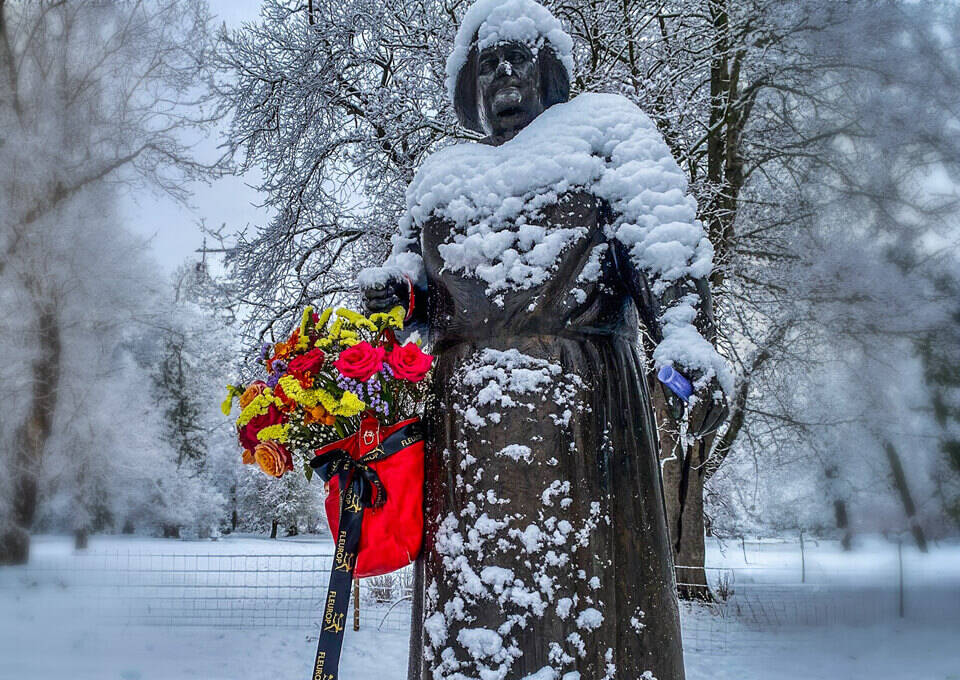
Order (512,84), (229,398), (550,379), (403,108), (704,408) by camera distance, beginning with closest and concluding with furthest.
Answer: (704,408), (550,379), (229,398), (512,84), (403,108)

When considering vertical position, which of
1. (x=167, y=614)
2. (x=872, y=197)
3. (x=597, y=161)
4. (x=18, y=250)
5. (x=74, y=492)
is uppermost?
(x=872, y=197)

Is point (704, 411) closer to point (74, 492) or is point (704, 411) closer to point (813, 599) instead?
point (74, 492)

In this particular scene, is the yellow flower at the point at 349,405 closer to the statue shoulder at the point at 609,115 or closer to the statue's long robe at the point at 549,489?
the statue's long robe at the point at 549,489

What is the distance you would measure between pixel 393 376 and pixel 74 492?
2.81 m

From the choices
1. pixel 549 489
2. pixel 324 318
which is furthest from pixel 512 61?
pixel 549 489

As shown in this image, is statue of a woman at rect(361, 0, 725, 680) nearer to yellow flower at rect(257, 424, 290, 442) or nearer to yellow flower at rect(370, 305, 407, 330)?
yellow flower at rect(370, 305, 407, 330)

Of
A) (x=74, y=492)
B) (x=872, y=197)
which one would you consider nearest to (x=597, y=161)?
(x=872, y=197)

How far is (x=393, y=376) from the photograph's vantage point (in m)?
1.32

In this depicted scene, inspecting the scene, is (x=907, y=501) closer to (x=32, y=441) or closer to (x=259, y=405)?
(x=259, y=405)

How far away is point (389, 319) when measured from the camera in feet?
4.57

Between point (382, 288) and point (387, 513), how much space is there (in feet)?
1.49

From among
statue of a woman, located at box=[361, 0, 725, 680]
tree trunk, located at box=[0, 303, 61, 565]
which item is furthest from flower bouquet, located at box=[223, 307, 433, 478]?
tree trunk, located at box=[0, 303, 61, 565]

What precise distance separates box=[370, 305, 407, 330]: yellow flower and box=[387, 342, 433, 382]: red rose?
0.12 meters

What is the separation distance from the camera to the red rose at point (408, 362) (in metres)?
1.27
